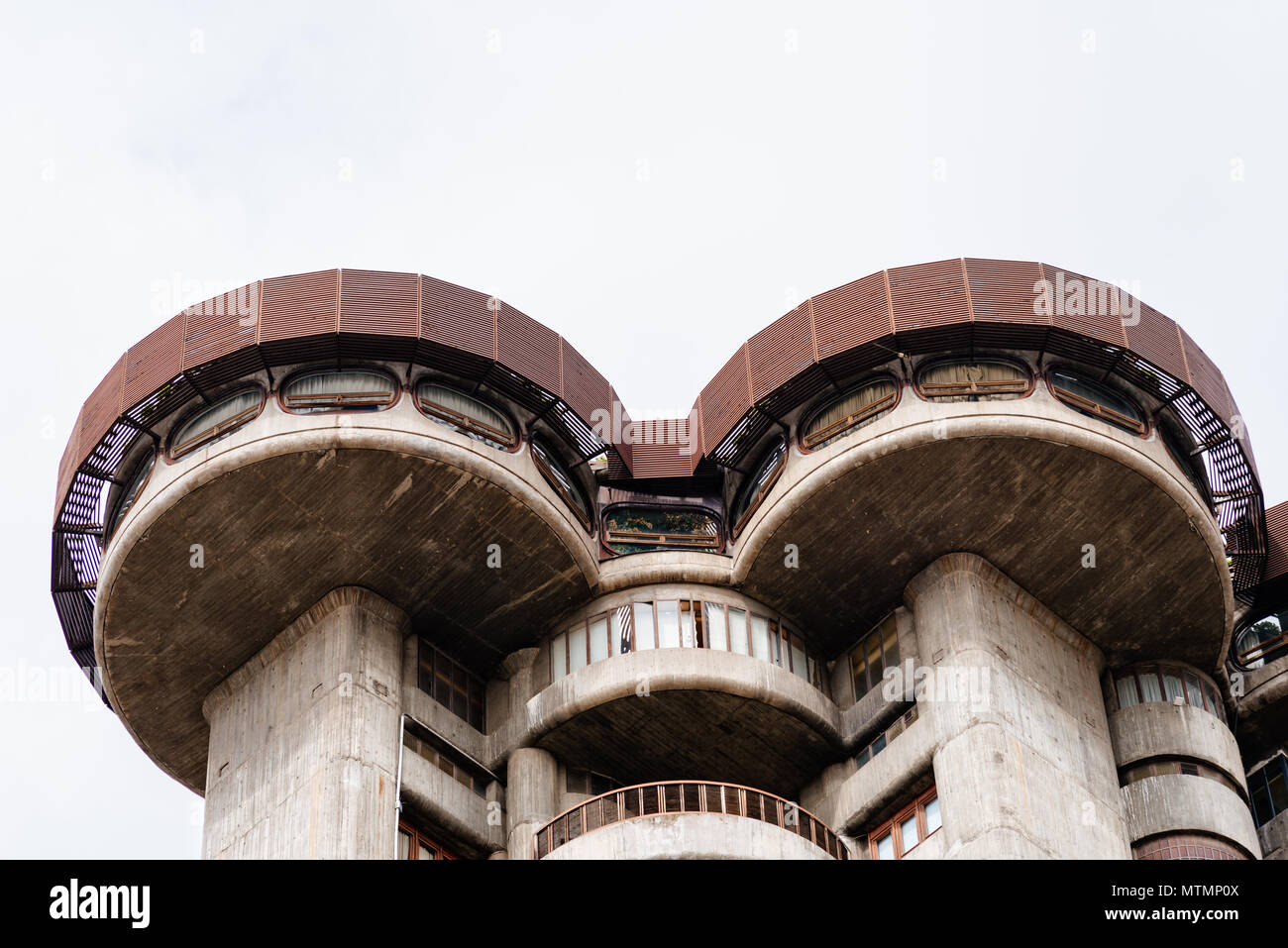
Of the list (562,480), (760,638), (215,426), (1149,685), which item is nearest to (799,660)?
(760,638)

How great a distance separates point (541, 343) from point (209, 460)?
32.9 feet

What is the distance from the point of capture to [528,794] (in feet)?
188

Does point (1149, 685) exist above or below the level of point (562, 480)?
below

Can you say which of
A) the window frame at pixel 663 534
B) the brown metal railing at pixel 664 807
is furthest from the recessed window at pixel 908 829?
the window frame at pixel 663 534

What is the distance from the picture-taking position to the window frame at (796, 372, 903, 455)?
56.8 metres

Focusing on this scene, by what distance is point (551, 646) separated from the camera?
197 ft

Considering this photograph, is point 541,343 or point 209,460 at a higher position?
point 541,343

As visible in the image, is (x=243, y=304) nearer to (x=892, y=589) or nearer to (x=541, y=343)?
(x=541, y=343)

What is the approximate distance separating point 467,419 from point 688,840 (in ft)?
42.7

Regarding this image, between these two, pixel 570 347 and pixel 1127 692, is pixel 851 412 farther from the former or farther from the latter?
pixel 1127 692

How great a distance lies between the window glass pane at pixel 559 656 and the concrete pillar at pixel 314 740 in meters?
4.32
